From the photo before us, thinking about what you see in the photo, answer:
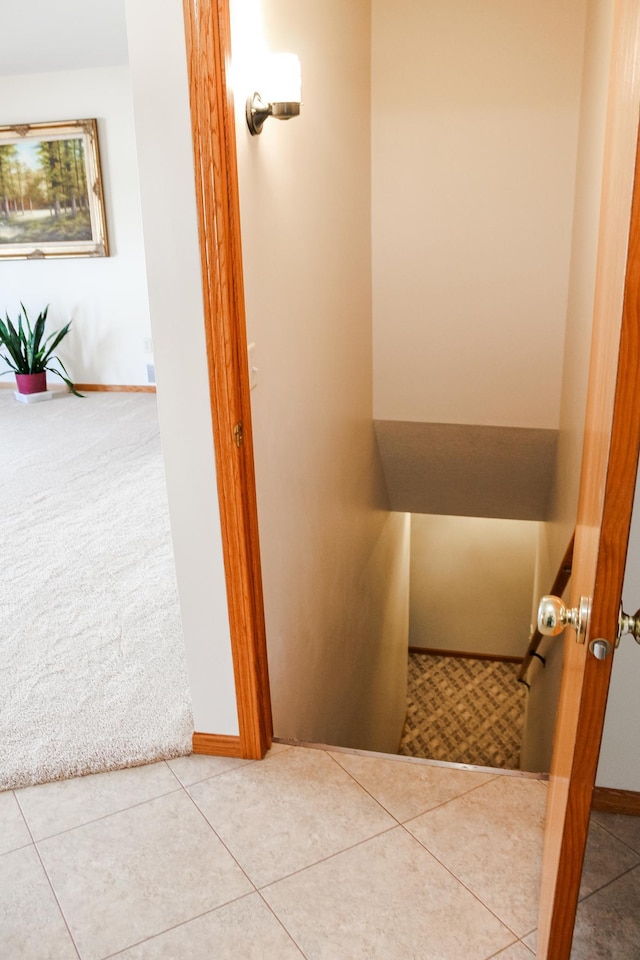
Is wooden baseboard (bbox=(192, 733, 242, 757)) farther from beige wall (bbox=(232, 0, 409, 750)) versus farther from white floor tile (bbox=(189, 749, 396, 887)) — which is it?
beige wall (bbox=(232, 0, 409, 750))

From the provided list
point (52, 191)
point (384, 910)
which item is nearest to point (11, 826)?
point (384, 910)

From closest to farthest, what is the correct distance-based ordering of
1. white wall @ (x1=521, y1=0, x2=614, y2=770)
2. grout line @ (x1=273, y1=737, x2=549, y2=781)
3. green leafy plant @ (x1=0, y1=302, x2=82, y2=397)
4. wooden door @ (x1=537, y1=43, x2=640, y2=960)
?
wooden door @ (x1=537, y1=43, x2=640, y2=960)
grout line @ (x1=273, y1=737, x2=549, y2=781)
white wall @ (x1=521, y1=0, x2=614, y2=770)
green leafy plant @ (x1=0, y1=302, x2=82, y2=397)

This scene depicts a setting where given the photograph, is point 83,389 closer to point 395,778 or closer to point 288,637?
point 288,637

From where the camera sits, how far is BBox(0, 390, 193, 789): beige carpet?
85.0 inches

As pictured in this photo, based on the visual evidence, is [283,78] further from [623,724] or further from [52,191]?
[52,191]

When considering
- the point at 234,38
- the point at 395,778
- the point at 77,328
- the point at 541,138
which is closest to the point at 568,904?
the point at 395,778

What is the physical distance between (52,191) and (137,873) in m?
5.28

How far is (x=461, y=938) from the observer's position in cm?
155

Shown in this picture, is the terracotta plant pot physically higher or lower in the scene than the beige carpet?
higher

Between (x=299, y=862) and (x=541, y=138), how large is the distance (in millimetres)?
3212

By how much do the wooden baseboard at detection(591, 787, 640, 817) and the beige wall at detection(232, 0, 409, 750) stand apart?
922 millimetres

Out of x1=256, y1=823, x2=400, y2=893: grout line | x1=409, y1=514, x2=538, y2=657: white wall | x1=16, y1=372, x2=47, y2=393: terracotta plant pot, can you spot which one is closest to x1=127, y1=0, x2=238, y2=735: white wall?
x1=256, y1=823, x2=400, y2=893: grout line

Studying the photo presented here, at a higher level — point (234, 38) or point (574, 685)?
point (234, 38)

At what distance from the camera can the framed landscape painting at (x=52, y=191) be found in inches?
221
